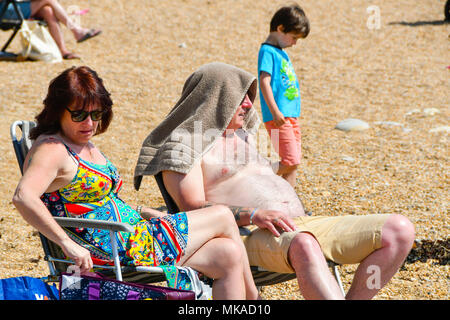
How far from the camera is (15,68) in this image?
8102mm

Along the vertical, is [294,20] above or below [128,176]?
above

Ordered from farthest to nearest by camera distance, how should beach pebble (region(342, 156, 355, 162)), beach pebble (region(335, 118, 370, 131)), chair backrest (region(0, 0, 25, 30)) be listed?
chair backrest (region(0, 0, 25, 30)), beach pebble (region(335, 118, 370, 131)), beach pebble (region(342, 156, 355, 162))

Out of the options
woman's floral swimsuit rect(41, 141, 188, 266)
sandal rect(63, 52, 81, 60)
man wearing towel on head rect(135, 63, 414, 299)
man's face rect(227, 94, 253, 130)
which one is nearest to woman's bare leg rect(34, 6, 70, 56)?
sandal rect(63, 52, 81, 60)

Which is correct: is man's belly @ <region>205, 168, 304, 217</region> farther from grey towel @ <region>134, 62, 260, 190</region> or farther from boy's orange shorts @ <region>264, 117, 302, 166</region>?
boy's orange shorts @ <region>264, 117, 302, 166</region>

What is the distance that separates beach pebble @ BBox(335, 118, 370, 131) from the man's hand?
4.15m

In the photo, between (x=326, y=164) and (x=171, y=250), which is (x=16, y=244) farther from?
(x=326, y=164)

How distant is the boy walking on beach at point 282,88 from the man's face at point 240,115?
51.9 inches

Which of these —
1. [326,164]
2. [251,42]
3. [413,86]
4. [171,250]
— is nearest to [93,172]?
[171,250]

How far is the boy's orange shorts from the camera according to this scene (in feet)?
15.7

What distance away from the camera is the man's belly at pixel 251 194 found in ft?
10.3

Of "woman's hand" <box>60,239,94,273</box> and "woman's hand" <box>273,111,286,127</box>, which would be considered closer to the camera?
"woman's hand" <box>60,239,94,273</box>

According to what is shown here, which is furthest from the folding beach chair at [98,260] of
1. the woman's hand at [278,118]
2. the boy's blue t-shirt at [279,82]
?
the boy's blue t-shirt at [279,82]

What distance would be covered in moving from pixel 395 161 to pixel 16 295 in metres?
4.42

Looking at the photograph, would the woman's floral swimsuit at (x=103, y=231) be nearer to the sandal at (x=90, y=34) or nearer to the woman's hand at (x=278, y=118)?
the woman's hand at (x=278, y=118)
